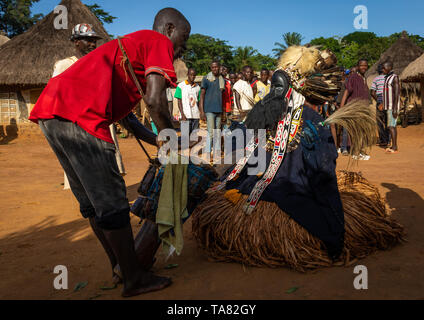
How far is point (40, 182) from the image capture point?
21.1 feet

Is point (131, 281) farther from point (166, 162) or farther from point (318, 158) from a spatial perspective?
point (318, 158)

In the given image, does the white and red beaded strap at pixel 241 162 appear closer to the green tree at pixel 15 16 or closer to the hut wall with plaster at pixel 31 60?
the hut wall with plaster at pixel 31 60

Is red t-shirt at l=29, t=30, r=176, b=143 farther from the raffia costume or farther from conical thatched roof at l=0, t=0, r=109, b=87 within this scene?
conical thatched roof at l=0, t=0, r=109, b=87

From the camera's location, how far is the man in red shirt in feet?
7.26

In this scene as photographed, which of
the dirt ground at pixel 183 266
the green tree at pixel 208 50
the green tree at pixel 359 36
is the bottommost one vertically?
the dirt ground at pixel 183 266

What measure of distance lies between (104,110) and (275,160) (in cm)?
154

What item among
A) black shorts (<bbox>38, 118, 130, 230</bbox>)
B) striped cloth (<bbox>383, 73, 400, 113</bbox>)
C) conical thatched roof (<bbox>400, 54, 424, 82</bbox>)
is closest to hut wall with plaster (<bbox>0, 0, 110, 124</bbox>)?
striped cloth (<bbox>383, 73, 400, 113</bbox>)

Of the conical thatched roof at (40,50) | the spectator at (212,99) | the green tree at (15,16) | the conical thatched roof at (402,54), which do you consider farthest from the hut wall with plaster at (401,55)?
the green tree at (15,16)

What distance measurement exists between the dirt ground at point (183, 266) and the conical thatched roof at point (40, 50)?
9964 mm

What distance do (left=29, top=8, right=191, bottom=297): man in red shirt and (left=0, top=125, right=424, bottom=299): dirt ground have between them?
0.55 m

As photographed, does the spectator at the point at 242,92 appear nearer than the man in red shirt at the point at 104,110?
No

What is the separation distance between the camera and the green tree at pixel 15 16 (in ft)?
85.8

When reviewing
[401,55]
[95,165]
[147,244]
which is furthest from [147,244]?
[401,55]
